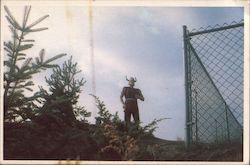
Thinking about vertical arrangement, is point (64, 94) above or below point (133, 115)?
above

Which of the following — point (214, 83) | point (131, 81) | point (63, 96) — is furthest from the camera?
point (63, 96)

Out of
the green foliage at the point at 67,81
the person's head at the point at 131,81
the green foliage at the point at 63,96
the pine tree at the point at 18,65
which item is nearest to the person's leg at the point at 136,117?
the person's head at the point at 131,81

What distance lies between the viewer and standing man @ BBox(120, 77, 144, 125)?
15.1ft

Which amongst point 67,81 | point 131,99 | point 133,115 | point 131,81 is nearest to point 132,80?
point 131,81

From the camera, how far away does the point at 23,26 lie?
14.8 feet

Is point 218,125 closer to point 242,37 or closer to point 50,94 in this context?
point 242,37

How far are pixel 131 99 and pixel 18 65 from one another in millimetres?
1040

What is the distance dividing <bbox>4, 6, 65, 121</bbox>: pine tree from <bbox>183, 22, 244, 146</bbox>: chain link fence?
124cm

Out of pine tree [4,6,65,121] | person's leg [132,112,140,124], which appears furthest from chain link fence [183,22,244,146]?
pine tree [4,6,65,121]

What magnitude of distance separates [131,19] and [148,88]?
2.06ft

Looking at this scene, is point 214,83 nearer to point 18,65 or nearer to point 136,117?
point 136,117

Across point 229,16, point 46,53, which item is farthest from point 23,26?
point 229,16

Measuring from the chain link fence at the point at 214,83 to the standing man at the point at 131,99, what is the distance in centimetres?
45

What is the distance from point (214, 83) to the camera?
15.5 ft
